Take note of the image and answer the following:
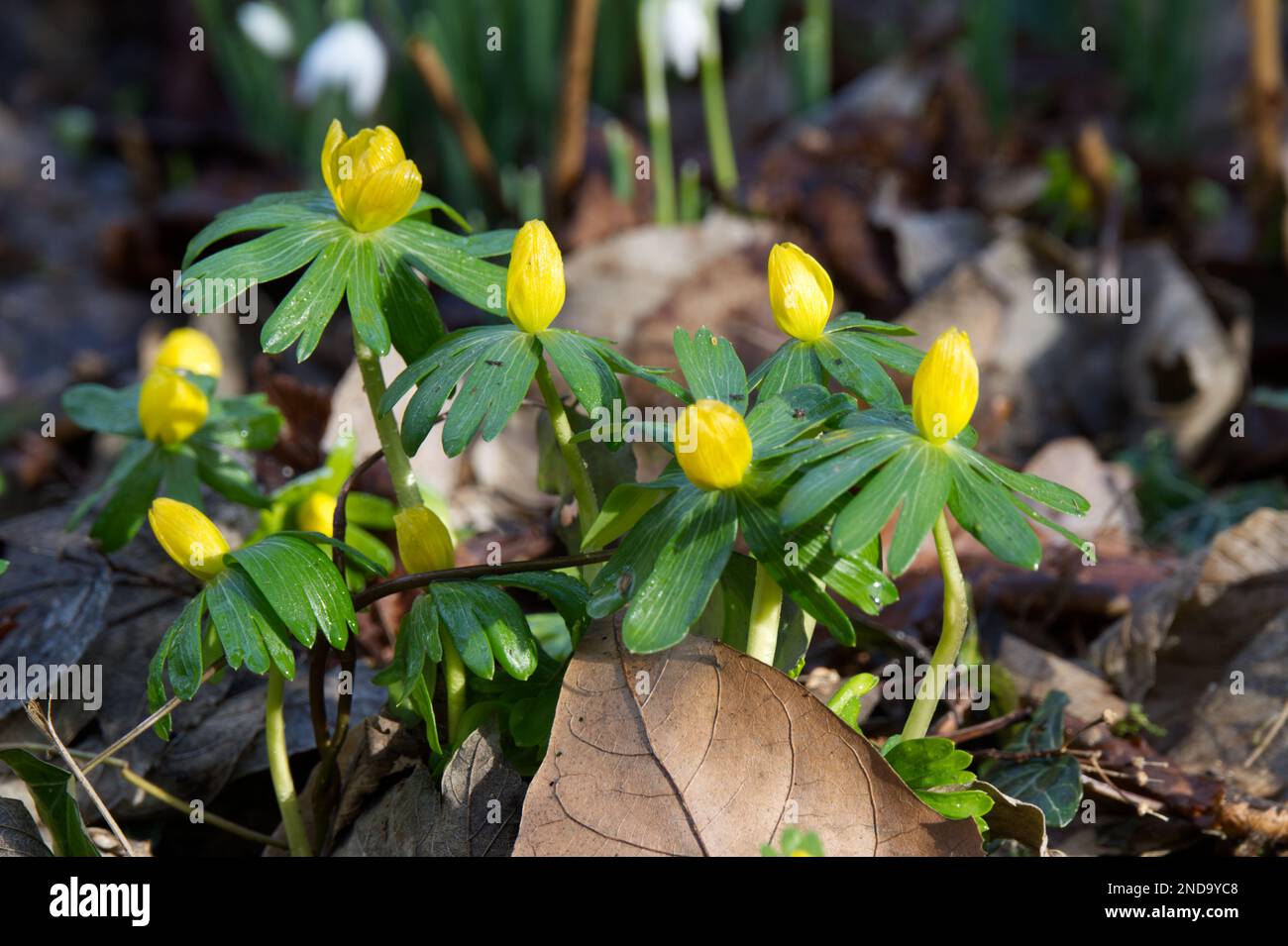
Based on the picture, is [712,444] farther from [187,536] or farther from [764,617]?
[187,536]

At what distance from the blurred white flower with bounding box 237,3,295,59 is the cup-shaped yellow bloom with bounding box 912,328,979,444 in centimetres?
330

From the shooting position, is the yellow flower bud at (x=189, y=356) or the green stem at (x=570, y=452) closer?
the green stem at (x=570, y=452)

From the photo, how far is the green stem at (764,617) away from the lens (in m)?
1.10

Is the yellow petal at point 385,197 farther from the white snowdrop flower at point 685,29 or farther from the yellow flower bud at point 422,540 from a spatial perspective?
the white snowdrop flower at point 685,29

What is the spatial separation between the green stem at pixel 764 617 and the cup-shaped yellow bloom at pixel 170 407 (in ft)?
2.38

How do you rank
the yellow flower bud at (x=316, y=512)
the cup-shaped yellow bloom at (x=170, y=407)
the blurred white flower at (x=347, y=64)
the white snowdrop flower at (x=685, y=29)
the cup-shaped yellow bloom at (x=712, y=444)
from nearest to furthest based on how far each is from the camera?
the cup-shaped yellow bloom at (x=712, y=444)
the cup-shaped yellow bloom at (x=170, y=407)
the yellow flower bud at (x=316, y=512)
the blurred white flower at (x=347, y=64)
the white snowdrop flower at (x=685, y=29)

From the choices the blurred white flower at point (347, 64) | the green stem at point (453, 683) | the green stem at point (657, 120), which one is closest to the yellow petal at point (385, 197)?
the green stem at point (453, 683)

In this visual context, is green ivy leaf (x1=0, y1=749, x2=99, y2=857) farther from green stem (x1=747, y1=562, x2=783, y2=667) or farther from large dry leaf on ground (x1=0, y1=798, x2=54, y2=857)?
green stem (x1=747, y1=562, x2=783, y2=667)

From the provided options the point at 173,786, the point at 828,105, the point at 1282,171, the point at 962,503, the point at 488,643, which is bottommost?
the point at 173,786

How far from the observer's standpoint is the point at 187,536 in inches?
44.1

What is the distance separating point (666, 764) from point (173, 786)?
2.30ft

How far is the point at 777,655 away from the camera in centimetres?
120

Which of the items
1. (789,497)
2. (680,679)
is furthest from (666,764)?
(789,497)
